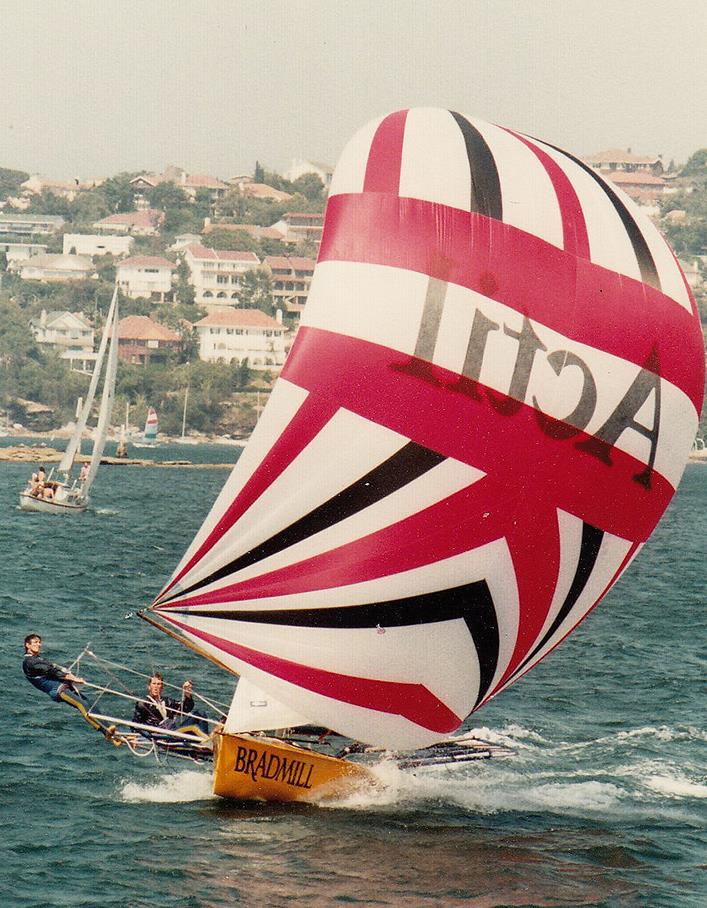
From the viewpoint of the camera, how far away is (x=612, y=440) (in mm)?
20766

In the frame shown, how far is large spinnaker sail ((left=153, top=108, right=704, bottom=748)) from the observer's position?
20.1 metres

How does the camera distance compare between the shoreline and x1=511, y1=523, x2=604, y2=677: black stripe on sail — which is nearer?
x1=511, y1=523, x2=604, y2=677: black stripe on sail

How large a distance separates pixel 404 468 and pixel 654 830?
275 inches

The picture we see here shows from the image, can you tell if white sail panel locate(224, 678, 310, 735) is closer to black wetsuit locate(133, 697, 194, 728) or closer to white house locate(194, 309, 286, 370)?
black wetsuit locate(133, 697, 194, 728)

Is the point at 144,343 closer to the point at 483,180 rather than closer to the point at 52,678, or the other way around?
the point at 52,678

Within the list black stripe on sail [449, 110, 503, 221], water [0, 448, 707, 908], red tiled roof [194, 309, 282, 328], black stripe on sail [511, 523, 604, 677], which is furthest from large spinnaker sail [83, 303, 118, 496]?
red tiled roof [194, 309, 282, 328]

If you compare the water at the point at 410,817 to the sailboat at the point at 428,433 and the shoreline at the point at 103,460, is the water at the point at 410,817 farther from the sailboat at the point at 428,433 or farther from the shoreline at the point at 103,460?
the shoreline at the point at 103,460

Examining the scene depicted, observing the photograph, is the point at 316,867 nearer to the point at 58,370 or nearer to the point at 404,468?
the point at 404,468

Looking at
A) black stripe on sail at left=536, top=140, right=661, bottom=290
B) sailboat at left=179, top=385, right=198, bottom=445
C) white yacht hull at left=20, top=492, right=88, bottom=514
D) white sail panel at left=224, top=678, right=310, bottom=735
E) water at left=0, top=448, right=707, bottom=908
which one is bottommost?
sailboat at left=179, top=385, right=198, bottom=445

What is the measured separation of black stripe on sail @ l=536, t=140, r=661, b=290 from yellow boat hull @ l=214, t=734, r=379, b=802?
810 centimetres

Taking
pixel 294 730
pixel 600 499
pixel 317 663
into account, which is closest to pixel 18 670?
pixel 294 730

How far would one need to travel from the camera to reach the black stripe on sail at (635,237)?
2125 centimetres

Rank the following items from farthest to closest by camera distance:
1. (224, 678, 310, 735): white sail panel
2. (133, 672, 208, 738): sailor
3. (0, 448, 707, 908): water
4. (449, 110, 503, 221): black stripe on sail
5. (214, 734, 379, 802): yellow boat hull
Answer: (133, 672, 208, 738): sailor → (224, 678, 310, 735): white sail panel → (214, 734, 379, 802): yellow boat hull → (449, 110, 503, 221): black stripe on sail → (0, 448, 707, 908): water

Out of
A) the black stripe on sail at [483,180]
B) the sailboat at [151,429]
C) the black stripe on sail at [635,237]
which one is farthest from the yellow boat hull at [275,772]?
the sailboat at [151,429]
